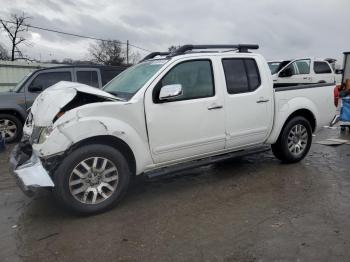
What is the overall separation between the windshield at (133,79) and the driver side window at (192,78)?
206 mm

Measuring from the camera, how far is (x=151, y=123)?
14.4 ft

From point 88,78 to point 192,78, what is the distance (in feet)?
Answer: 17.9

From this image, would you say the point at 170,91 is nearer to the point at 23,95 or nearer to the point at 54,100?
the point at 54,100

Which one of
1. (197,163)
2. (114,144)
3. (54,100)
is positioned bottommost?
(197,163)

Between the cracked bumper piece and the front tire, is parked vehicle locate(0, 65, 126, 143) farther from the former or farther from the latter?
the front tire

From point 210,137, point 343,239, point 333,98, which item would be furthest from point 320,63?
point 343,239

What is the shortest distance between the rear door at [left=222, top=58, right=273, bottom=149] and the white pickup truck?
0.02 m

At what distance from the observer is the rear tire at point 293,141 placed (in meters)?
5.89

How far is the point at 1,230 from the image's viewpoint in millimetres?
3885

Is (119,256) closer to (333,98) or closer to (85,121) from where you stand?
(85,121)

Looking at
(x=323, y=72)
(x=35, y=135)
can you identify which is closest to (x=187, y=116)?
(x=35, y=135)

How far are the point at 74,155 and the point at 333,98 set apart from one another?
473cm

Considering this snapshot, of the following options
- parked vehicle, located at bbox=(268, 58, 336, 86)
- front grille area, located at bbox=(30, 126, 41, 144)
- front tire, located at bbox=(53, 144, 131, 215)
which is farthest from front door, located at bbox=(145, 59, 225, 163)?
parked vehicle, located at bbox=(268, 58, 336, 86)

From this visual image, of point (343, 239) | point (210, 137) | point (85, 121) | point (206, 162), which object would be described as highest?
point (85, 121)
